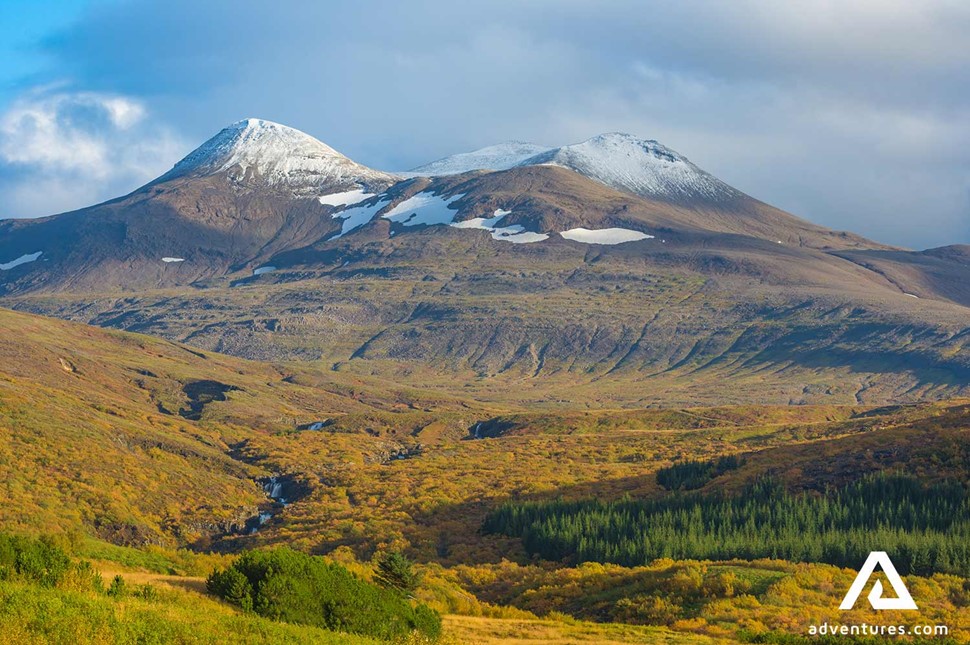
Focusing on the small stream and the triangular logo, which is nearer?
the triangular logo

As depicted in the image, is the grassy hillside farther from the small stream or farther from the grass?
the small stream

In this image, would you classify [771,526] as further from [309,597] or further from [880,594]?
[309,597]

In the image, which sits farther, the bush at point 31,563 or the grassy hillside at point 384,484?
the grassy hillside at point 384,484

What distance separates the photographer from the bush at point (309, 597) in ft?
104

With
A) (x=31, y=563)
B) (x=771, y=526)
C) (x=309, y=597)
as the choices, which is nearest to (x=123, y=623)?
(x=31, y=563)

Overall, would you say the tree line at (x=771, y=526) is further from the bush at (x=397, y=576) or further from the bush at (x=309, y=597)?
the bush at (x=309, y=597)

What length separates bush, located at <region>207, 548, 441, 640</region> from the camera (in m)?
31.6

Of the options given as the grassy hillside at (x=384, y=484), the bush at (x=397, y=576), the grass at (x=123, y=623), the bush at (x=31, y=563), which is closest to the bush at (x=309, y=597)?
the grassy hillside at (x=384, y=484)

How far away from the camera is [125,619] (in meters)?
25.6

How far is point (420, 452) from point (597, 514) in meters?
73.0

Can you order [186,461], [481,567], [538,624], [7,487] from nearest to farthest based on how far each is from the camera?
1. [538,624]
2. [481,567]
3. [7,487]
4. [186,461]

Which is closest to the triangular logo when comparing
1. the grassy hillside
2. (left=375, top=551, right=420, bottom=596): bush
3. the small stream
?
the grassy hillside

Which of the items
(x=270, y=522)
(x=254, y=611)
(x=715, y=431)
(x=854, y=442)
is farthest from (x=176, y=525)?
(x=715, y=431)

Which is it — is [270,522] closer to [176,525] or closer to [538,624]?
[176,525]
